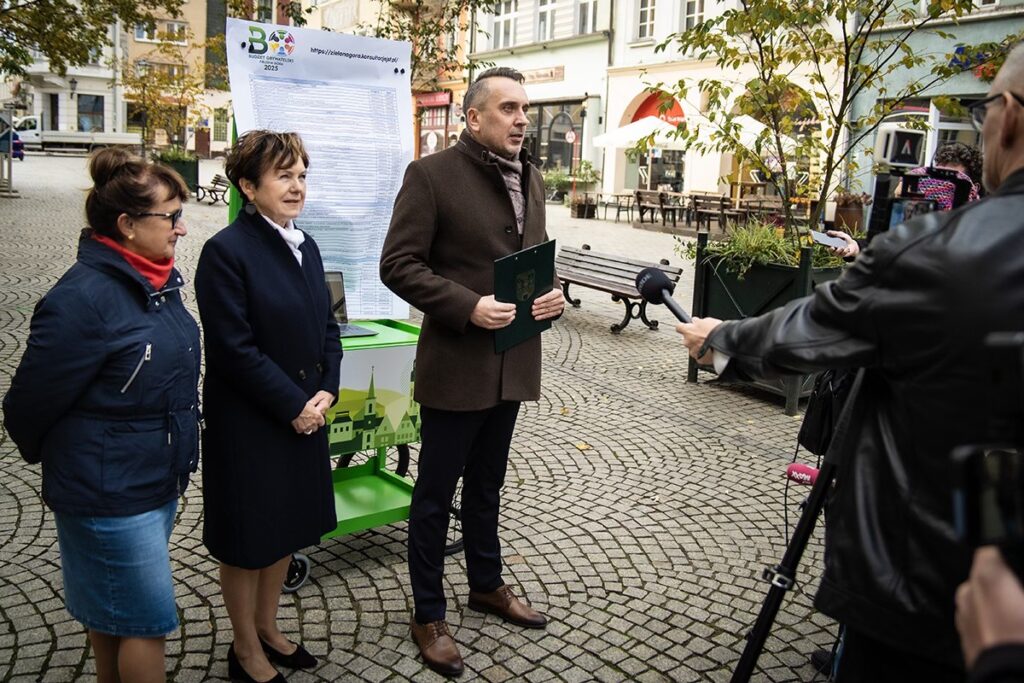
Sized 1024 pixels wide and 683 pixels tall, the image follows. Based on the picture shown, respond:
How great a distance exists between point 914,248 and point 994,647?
0.80 metres

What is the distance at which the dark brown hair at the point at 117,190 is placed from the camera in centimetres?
250

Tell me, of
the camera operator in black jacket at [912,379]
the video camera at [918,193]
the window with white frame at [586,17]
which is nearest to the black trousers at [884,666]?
the camera operator in black jacket at [912,379]

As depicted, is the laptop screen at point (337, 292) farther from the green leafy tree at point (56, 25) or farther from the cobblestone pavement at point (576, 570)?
the green leafy tree at point (56, 25)

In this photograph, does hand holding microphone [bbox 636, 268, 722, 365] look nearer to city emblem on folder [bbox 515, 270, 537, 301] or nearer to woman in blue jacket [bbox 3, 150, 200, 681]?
city emblem on folder [bbox 515, 270, 537, 301]

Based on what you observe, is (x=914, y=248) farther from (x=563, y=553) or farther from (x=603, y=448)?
(x=603, y=448)

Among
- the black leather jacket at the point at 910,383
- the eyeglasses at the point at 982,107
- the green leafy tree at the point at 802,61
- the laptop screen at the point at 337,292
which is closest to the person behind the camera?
the black leather jacket at the point at 910,383

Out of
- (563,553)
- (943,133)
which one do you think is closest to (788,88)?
(563,553)

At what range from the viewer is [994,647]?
3.74ft

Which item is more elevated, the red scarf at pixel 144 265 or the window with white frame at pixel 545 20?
the window with white frame at pixel 545 20

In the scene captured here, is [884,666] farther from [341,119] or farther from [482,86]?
[341,119]

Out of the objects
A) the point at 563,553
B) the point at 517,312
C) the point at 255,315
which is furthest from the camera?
the point at 563,553

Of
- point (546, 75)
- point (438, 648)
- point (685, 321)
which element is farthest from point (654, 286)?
point (546, 75)

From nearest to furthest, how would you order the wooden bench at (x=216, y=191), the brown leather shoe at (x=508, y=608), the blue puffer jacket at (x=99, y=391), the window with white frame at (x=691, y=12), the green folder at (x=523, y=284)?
the blue puffer jacket at (x=99, y=391), the green folder at (x=523, y=284), the brown leather shoe at (x=508, y=608), the wooden bench at (x=216, y=191), the window with white frame at (x=691, y=12)

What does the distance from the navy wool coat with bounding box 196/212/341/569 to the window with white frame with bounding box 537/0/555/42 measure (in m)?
32.1
